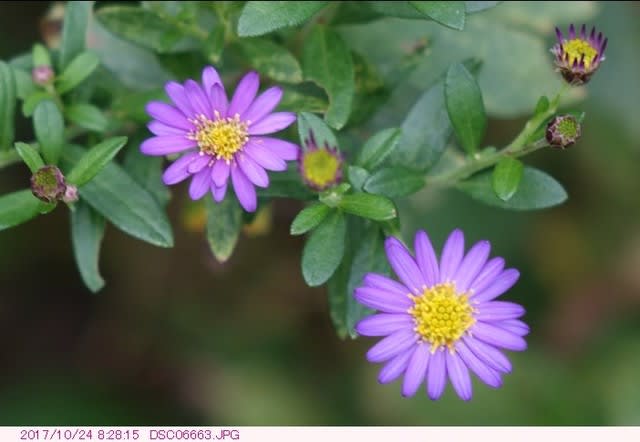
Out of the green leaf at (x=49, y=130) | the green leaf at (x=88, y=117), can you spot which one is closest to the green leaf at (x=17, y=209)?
the green leaf at (x=49, y=130)

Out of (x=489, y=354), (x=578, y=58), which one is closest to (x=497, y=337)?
(x=489, y=354)

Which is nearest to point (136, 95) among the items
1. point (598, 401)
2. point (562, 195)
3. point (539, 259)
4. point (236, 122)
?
point (236, 122)

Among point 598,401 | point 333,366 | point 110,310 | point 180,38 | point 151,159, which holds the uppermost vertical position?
point 180,38

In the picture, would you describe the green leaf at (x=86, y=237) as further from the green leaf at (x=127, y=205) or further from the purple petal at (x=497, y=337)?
the purple petal at (x=497, y=337)

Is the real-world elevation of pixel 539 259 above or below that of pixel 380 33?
below

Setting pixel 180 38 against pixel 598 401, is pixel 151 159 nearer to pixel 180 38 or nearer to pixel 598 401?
pixel 180 38

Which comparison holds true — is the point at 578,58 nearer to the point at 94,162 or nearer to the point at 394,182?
the point at 394,182

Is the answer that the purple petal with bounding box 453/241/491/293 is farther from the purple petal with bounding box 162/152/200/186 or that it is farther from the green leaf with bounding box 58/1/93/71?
the green leaf with bounding box 58/1/93/71

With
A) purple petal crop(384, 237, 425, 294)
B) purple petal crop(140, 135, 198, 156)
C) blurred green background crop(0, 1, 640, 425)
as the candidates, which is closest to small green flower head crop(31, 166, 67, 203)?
purple petal crop(140, 135, 198, 156)

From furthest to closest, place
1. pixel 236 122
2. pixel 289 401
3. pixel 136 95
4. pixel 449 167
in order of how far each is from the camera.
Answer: pixel 289 401, pixel 449 167, pixel 136 95, pixel 236 122
